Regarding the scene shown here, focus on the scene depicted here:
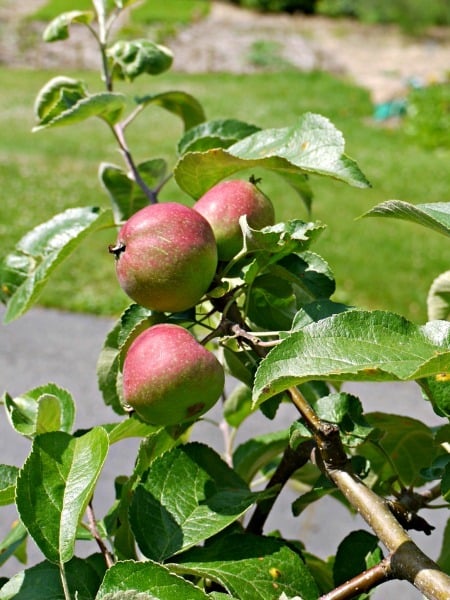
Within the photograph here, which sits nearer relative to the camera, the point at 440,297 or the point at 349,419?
the point at 349,419

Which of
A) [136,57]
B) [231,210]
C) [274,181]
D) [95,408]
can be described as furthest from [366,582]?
[274,181]

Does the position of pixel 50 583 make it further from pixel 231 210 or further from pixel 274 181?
pixel 274 181

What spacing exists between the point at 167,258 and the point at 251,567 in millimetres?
193

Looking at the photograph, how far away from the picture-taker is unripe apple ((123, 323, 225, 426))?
51 cm

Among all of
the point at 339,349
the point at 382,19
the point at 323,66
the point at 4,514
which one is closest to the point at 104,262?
the point at 4,514

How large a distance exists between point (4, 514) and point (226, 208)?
2285 mm

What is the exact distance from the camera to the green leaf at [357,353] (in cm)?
40

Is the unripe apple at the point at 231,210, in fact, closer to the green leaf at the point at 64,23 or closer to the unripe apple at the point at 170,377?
the unripe apple at the point at 170,377

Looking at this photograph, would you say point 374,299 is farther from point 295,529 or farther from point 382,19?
point 382,19

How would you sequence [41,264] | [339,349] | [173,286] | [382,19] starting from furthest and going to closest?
[382,19] < [41,264] < [173,286] < [339,349]

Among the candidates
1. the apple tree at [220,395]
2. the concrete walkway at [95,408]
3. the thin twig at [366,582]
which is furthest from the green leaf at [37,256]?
the concrete walkway at [95,408]

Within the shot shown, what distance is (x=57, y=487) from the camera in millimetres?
519

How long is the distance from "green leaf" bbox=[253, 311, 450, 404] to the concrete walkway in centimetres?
200

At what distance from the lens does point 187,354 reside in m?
0.51
